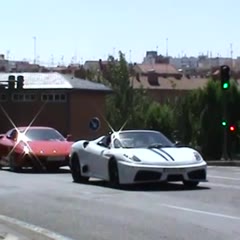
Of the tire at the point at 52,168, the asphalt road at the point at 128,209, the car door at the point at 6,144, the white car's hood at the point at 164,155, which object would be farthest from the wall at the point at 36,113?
the white car's hood at the point at 164,155

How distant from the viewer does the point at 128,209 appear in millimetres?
14711

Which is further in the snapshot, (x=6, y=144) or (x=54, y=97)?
(x=54, y=97)

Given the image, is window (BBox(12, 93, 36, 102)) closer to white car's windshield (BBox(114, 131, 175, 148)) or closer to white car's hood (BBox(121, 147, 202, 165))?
white car's windshield (BBox(114, 131, 175, 148))

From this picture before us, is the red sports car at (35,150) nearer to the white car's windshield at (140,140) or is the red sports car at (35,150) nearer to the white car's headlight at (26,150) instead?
the white car's headlight at (26,150)

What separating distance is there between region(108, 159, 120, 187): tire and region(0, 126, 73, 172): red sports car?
20.9ft

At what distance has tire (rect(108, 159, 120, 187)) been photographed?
19.6 meters

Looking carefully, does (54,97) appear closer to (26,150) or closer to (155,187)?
(26,150)

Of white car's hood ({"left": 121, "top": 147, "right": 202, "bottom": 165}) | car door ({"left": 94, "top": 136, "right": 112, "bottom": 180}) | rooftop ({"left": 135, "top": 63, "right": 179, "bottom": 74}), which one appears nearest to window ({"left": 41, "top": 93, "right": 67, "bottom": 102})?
car door ({"left": 94, "top": 136, "right": 112, "bottom": 180})

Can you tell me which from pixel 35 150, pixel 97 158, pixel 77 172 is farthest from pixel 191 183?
pixel 35 150

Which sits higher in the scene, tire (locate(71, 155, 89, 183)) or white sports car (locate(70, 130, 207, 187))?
white sports car (locate(70, 130, 207, 187))

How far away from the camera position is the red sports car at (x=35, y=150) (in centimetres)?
2634

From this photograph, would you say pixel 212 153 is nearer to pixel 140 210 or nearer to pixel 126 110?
pixel 140 210

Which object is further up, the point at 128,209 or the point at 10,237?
the point at 10,237

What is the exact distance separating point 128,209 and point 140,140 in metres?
5.62
